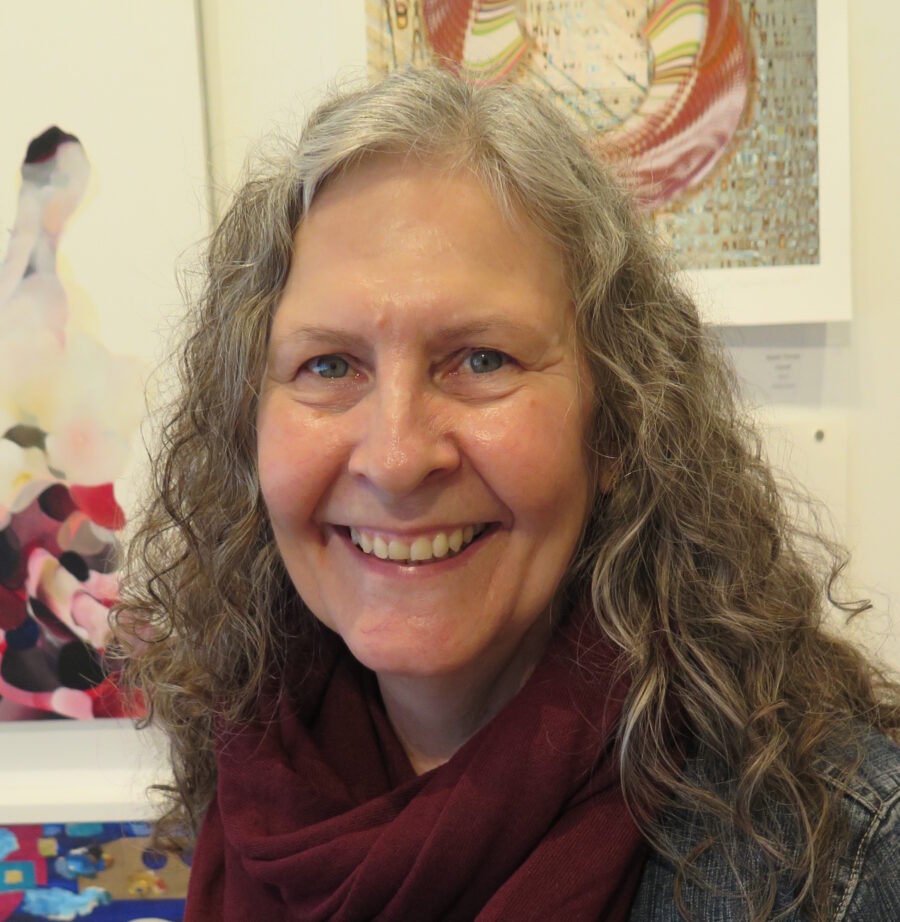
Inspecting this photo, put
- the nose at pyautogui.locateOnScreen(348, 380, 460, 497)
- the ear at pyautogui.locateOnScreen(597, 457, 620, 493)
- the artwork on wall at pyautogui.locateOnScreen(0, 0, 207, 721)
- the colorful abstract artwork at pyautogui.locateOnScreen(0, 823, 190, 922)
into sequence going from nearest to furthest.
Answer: the nose at pyautogui.locateOnScreen(348, 380, 460, 497), the ear at pyautogui.locateOnScreen(597, 457, 620, 493), the artwork on wall at pyautogui.locateOnScreen(0, 0, 207, 721), the colorful abstract artwork at pyautogui.locateOnScreen(0, 823, 190, 922)

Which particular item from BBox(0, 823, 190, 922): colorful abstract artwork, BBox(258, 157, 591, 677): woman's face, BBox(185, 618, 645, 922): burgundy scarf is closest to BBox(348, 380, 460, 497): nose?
BBox(258, 157, 591, 677): woman's face

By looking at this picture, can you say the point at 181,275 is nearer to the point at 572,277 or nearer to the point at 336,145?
the point at 336,145

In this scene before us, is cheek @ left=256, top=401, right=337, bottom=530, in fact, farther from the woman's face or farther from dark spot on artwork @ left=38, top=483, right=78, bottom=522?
dark spot on artwork @ left=38, top=483, right=78, bottom=522

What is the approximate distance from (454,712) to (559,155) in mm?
595

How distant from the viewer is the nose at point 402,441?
0.81 m

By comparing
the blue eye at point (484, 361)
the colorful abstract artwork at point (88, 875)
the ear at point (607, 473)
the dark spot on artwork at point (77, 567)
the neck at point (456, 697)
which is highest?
the blue eye at point (484, 361)

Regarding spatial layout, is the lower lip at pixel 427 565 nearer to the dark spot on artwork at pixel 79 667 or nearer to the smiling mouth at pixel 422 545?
the smiling mouth at pixel 422 545

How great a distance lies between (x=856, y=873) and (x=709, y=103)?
0.97 m

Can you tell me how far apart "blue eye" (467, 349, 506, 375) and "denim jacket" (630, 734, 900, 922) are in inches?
18.7

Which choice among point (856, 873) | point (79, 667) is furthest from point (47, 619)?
point (856, 873)

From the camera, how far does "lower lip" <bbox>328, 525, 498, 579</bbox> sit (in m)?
0.88

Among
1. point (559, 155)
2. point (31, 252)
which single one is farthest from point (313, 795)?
point (31, 252)

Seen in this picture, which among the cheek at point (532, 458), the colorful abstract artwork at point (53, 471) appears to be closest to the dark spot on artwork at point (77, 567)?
the colorful abstract artwork at point (53, 471)

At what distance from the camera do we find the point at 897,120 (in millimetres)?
1267
